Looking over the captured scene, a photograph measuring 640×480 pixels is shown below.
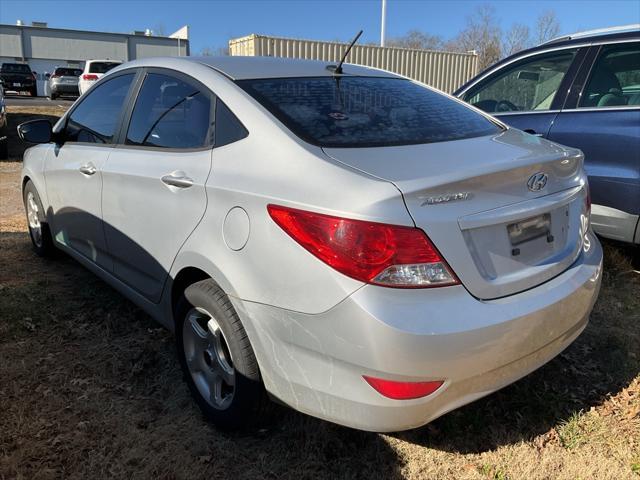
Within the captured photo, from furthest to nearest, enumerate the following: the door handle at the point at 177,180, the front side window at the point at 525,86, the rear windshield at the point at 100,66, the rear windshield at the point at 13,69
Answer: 1. the rear windshield at the point at 13,69
2. the rear windshield at the point at 100,66
3. the front side window at the point at 525,86
4. the door handle at the point at 177,180

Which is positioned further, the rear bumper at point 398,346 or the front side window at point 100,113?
the front side window at point 100,113

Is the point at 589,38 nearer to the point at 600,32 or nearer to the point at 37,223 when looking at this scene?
the point at 600,32

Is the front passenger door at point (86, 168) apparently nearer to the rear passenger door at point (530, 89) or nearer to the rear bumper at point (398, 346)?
the rear bumper at point (398, 346)

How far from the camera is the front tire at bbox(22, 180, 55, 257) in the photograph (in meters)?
4.36

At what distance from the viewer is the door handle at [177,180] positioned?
238 cm

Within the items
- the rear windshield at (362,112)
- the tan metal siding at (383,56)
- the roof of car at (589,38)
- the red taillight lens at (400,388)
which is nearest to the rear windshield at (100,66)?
the tan metal siding at (383,56)

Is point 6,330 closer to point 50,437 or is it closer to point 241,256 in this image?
point 50,437

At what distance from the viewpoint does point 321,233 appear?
180 centimetres

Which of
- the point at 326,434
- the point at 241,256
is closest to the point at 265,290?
the point at 241,256

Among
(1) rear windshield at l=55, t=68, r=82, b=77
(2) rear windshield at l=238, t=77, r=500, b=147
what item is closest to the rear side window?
(2) rear windshield at l=238, t=77, r=500, b=147

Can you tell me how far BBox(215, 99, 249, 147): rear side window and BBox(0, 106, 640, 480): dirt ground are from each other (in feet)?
4.11

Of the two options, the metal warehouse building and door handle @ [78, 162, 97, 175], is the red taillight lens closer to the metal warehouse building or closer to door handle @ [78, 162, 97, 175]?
door handle @ [78, 162, 97, 175]

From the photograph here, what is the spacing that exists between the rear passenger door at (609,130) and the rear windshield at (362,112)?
1443 mm

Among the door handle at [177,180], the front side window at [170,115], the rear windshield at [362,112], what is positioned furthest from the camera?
the front side window at [170,115]
